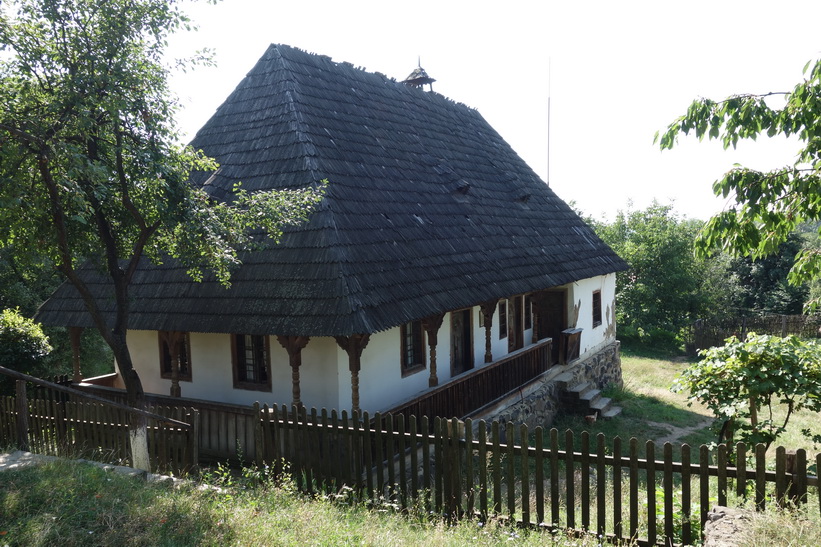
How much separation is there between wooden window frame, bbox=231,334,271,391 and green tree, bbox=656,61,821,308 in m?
6.51

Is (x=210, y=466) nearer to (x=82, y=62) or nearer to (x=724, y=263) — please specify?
(x=82, y=62)

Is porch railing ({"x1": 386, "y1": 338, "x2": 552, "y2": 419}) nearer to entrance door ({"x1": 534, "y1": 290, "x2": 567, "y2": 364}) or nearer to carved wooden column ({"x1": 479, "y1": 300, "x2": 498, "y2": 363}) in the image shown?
carved wooden column ({"x1": 479, "y1": 300, "x2": 498, "y2": 363})

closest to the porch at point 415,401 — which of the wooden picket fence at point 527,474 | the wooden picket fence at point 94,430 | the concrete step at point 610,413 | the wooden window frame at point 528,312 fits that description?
the wooden picket fence at point 94,430

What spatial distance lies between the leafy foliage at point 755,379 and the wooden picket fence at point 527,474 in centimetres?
56

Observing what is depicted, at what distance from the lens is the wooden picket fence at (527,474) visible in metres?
5.23

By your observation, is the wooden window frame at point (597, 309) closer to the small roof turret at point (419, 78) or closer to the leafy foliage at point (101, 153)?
the small roof turret at point (419, 78)

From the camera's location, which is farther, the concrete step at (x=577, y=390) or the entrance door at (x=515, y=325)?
the entrance door at (x=515, y=325)

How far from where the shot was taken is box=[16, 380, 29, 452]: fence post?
8.05 meters

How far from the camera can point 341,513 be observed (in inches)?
224

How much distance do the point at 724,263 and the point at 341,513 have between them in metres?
32.7

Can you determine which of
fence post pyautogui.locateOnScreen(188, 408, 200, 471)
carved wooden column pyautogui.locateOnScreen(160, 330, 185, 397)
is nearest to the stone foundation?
fence post pyautogui.locateOnScreen(188, 408, 200, 471)

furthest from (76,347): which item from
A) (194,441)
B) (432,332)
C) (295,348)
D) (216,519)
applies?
(216,519)

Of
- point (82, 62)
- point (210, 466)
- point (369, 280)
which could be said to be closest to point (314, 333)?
point (369, 280)

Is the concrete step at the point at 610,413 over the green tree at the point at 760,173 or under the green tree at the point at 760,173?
under
